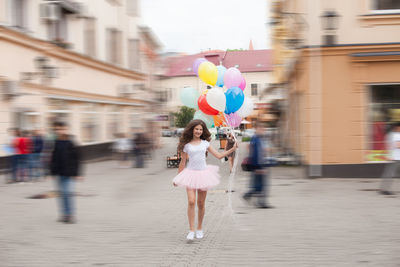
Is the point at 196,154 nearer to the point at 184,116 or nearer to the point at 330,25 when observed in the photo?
the point at 330,25

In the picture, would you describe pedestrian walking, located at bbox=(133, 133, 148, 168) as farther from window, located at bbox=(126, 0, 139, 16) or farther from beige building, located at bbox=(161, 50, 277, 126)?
beige building, located at bbox=(161, 50, 277, 126)

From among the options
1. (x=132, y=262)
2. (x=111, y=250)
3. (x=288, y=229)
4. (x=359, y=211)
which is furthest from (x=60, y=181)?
(x=359, y=211)

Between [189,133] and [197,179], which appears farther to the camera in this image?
[189,133]

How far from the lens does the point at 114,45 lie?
2883cm

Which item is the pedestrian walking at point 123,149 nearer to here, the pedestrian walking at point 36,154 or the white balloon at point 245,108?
the pedestrian walking at point 36,154

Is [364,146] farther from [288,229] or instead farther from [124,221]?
[124,221]

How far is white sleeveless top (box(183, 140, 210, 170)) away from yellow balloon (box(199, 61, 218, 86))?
30.6 feet

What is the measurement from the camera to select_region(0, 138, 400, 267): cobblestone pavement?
5730 mm

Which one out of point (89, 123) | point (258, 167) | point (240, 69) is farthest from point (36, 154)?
point (240, 69)

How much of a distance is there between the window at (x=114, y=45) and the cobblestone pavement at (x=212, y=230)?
17091 millimetres

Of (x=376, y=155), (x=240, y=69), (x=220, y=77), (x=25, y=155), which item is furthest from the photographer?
(x=240, y=69)

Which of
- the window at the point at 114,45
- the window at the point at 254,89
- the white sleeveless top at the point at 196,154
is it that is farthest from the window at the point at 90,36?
the window at the point at 254,89

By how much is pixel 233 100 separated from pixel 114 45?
16.2 metres

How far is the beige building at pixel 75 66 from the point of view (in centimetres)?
1772
